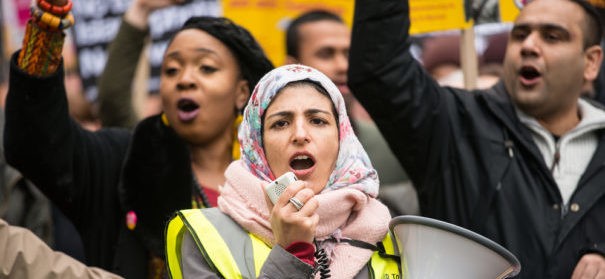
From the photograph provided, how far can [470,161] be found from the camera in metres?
4.57

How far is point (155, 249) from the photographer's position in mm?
4281

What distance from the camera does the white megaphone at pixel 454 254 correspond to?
3236 millimetres

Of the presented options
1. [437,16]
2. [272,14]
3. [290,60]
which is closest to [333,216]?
[437,16]

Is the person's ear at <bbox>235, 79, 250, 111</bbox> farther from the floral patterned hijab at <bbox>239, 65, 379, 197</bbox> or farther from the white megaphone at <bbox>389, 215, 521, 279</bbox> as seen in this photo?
the white megaphone at <bbox>389, 215, 521, 279</bbox>

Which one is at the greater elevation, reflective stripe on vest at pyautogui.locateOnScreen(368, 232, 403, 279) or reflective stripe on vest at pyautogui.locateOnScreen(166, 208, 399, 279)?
reflective stripe on vest at pyautogui.locateOnScreen(166, 208, 399, 279)

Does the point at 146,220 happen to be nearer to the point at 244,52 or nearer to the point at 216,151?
the point at 216,151

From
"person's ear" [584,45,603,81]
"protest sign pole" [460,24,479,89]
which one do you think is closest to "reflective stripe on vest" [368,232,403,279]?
"person's ear" [584,45,603,81]

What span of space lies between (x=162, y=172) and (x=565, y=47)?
5.85ft

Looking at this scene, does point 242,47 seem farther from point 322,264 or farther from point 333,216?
point 322,264

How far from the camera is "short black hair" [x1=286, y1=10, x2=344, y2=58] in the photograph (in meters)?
6.22

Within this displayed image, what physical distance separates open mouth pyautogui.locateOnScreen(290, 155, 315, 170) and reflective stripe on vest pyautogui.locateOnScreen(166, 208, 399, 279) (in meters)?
0.26

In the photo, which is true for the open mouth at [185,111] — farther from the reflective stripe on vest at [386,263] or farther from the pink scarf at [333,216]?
the reflective stripe on vest at [386,263]

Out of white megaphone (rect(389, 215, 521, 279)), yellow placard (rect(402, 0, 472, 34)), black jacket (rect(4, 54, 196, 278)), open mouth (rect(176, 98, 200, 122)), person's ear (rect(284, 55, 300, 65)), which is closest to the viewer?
white megaphone (rect(389, 215, 521, 279))

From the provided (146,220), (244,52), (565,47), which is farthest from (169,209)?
(565,47)
